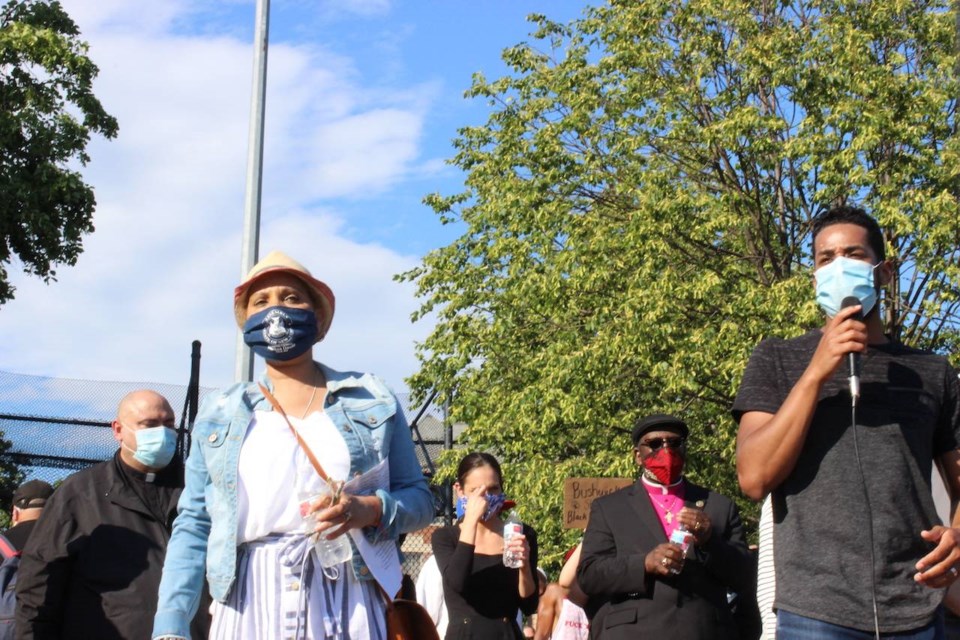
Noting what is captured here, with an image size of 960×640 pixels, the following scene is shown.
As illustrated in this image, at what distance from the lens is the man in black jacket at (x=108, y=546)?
6125 mm

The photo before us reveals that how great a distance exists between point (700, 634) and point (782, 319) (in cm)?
1346

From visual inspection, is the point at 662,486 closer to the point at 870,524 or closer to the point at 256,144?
→ the point at 870,524

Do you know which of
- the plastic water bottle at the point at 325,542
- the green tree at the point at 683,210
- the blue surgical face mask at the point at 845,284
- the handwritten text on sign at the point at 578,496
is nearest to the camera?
the blue surgical face mask at the point at 845,284

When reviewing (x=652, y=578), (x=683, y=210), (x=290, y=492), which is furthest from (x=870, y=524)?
(x=683, y=210)

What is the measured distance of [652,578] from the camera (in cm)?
656

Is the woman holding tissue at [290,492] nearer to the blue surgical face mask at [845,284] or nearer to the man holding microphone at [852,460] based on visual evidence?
the man holding microphone at [852,460]

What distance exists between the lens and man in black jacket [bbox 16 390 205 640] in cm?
612

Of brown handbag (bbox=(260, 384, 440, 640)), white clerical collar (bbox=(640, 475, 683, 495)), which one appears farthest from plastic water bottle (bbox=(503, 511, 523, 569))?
brown handbag (bbox=(260, 384, 440, 640))

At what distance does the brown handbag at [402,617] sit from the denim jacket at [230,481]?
0.08 metres

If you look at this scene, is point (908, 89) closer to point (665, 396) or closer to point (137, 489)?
point (665, 396)

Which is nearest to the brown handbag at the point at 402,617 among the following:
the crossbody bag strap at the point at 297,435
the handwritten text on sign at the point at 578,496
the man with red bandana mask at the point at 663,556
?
the crossbody bag strap at the point at 297,435

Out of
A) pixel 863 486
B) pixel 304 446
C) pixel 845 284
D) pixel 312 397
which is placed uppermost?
pixel 845 284

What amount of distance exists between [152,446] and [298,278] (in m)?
2.53

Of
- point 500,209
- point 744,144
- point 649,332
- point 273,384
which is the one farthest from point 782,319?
point 273,384
